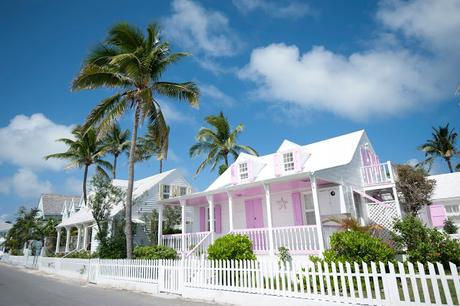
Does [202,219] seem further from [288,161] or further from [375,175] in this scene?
[375,175]

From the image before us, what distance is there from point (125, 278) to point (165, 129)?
8.16 metres

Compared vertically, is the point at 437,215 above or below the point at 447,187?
below

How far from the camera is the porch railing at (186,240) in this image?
16438 mm

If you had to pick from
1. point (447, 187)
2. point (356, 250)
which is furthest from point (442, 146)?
point (356, 250)

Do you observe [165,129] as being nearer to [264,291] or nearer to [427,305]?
[264,291]

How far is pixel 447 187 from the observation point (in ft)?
72.8

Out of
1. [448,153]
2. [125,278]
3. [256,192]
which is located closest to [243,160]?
[256,192]

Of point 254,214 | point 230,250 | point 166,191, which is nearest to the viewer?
point 230,250

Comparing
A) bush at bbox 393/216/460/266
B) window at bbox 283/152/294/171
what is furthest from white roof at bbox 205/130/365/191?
bush at bbox 393/216/460/266

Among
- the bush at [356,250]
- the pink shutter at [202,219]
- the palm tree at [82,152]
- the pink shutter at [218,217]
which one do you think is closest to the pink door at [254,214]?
the pink shutter at [218,217]

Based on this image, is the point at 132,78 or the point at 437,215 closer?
the point at 132,78

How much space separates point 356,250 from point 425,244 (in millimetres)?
2786

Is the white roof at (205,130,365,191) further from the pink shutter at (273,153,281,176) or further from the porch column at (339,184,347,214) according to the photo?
the porch column at (339,184,347,214)

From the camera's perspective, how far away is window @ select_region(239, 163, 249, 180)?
62.0ft
